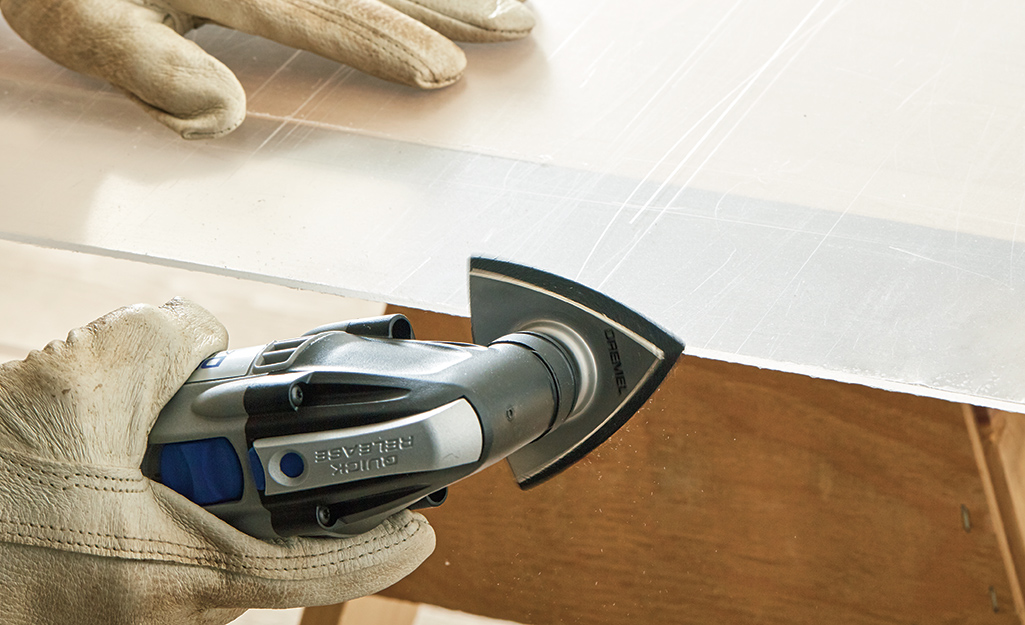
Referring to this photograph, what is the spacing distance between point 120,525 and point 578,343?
306 mm

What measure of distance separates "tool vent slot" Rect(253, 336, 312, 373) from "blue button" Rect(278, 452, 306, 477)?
0.20ft

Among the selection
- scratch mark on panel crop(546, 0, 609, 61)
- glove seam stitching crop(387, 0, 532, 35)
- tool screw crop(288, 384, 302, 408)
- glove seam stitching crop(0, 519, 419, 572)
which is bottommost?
glove seam stitching crop(0, 519, 419, 572)

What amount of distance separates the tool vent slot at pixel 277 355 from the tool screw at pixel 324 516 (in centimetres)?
9

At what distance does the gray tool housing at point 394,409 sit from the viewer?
0.50 m

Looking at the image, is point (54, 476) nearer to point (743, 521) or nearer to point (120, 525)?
point (120, 525)

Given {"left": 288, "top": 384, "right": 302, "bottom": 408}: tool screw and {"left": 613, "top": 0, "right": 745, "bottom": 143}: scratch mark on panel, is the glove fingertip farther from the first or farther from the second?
{"left": 288, "top": 384, "right": 302, "bottom": 408}: tool screw

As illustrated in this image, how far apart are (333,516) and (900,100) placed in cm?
90

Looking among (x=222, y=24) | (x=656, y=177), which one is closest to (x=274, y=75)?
(x=222, y=24)

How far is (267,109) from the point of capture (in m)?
1.10

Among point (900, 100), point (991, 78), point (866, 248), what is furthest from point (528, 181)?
A: point (991, 78)

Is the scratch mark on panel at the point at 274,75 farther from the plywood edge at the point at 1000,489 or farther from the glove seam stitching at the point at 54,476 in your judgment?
the plywood edge at the point at 1000,489

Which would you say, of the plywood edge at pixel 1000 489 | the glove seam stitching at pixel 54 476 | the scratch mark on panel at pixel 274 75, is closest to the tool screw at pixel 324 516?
the glove seam stitching at pixel 54 476

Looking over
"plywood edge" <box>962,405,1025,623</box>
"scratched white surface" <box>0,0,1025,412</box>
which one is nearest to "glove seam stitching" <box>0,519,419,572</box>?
"scratched white surface" <box>0,0,1025,412</box>

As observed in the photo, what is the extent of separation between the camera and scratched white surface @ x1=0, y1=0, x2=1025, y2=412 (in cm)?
83
